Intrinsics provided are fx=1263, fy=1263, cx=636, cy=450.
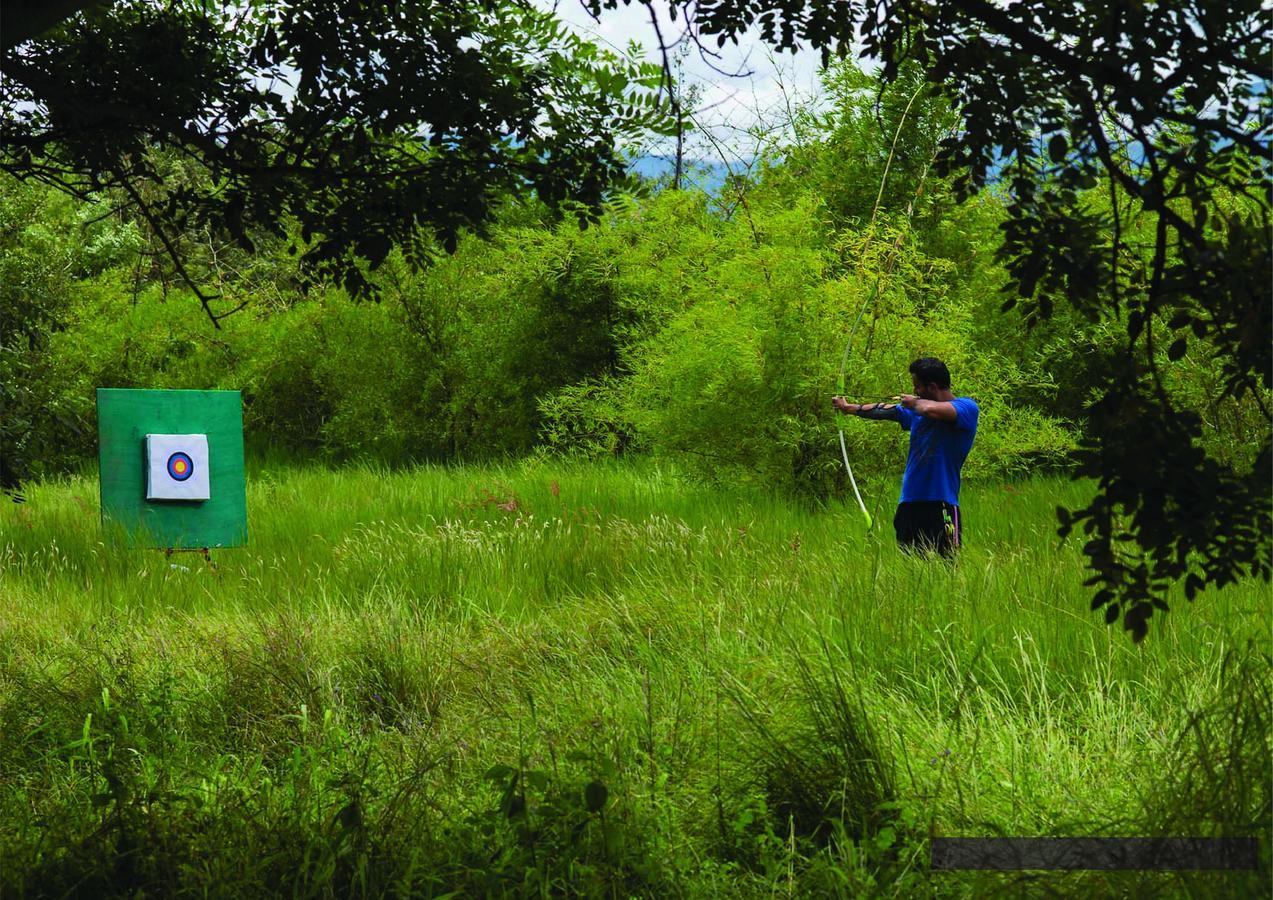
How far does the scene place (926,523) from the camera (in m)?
6.66

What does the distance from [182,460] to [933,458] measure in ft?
18.5

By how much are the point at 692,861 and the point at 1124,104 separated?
207cm

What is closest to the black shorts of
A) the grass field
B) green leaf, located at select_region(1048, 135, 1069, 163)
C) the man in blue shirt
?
the man in blue shirt

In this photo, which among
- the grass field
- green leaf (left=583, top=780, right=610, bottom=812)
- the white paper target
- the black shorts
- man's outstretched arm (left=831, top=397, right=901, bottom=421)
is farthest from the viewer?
the white paper target

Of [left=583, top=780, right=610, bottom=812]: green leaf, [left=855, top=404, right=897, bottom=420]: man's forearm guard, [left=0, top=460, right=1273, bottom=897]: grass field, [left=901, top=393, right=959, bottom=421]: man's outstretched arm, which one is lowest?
[left=0, top=460, right=1273, bottom=897]: grass field


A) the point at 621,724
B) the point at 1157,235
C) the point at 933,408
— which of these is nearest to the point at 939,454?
the point at 933,408

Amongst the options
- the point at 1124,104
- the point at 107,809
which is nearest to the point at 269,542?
the point at 107,809

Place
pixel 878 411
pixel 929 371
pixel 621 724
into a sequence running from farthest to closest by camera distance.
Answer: pixel 878 411, pixel 929 371, pixel 621 724

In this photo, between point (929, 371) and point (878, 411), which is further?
point (878, 411)

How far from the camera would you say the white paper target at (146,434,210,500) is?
928 cm

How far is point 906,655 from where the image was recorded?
4.50 m

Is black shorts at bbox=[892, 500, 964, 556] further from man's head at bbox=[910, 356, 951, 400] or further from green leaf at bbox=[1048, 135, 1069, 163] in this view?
green leaf at bbox=[1048, 135, 1069, 163]

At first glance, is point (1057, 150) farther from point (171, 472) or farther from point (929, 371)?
point (171, 472)

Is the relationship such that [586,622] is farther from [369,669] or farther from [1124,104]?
[1124,104]
